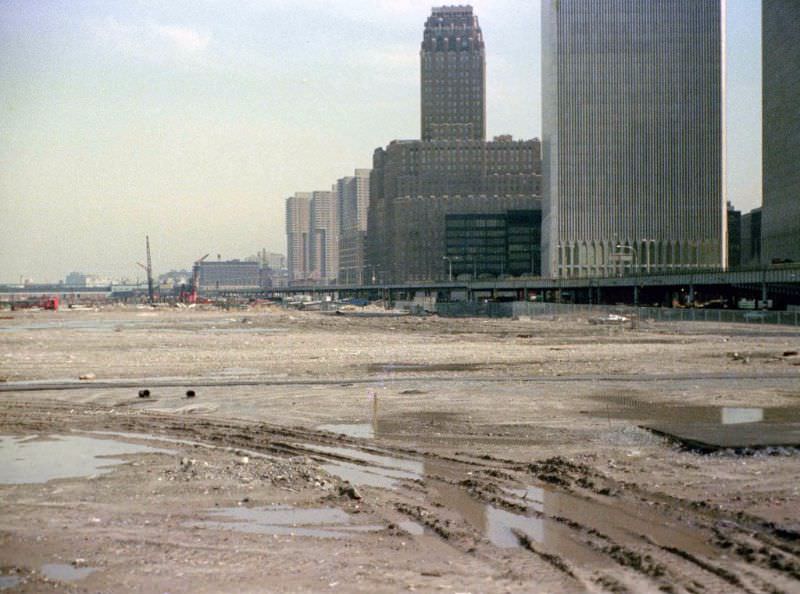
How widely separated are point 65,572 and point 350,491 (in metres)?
4.79

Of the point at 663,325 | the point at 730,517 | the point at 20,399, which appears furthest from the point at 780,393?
the point at 663,325

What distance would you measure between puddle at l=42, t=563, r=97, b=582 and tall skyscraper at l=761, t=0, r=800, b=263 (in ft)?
527

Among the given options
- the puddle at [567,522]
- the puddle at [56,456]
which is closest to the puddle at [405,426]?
the puddle at [56,456]

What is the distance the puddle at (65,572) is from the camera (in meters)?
10.5

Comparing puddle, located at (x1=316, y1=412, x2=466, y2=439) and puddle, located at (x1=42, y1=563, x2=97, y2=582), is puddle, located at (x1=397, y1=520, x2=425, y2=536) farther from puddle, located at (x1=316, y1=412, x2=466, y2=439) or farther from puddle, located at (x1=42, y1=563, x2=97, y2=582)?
puddle, located at (x1=316, y1=412, x2=466, y2=439)

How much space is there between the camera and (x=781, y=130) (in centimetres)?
16950

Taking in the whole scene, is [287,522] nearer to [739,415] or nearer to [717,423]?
[717,423]

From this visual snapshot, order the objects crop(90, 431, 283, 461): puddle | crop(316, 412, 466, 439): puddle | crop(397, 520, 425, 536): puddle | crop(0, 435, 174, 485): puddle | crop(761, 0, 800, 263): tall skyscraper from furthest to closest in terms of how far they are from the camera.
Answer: crop(761, 0, 800, 263): tall skyscraper, crop(316, 412, 466, 439): puddle, crop(90, 431, 283, 461): puddle, crop(0, 435, 174, 485): puddle, crop(397, 520, 425, 536): puddle

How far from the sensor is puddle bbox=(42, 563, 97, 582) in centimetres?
1049

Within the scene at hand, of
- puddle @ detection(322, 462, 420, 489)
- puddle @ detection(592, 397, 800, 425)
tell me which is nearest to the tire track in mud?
puddle @ detection(322, 462, 420, 489)

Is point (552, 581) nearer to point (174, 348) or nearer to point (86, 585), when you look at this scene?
point (86, 585)

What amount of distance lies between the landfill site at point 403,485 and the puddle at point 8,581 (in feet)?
0.10

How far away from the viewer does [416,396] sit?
28.0 meters

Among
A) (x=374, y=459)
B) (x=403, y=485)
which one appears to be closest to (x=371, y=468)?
(x=374, y=459)
